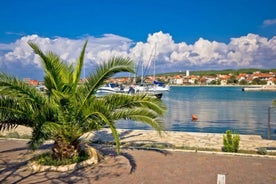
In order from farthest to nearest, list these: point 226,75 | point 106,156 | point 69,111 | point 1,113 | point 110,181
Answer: point 226,75 < point 106,156 < point 69,111 < point 1,113 < point 110,181

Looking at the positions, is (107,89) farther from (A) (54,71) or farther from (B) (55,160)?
(B) (55,160)

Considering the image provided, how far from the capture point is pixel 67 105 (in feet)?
23.7

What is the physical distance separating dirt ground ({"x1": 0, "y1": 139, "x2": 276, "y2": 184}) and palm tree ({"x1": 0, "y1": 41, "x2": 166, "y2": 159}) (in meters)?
0.88

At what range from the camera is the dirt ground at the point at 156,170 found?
6324mm

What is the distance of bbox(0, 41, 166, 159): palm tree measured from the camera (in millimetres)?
6906

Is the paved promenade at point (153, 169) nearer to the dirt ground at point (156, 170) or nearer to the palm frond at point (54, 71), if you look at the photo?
the dirt ground at point (156, 170)

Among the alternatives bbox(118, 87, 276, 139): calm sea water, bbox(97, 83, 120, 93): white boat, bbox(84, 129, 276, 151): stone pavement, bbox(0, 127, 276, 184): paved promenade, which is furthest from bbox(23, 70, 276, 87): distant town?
bbox(0, 127, 276, 184): paved promenade

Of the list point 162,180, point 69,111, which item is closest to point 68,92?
point 69,111

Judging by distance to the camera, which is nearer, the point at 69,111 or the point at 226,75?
the point at 69,111

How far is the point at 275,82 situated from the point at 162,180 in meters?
133

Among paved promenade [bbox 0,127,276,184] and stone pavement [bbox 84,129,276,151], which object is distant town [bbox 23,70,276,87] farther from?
paved promenade [bbox 0,127,276,184]

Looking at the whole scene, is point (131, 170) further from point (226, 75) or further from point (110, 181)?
point (226, 75)

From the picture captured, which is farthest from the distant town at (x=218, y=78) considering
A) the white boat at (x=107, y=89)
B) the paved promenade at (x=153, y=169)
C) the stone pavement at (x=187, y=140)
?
the paved promenade at (x=153, y=169)

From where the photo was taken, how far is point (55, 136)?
290 inches
